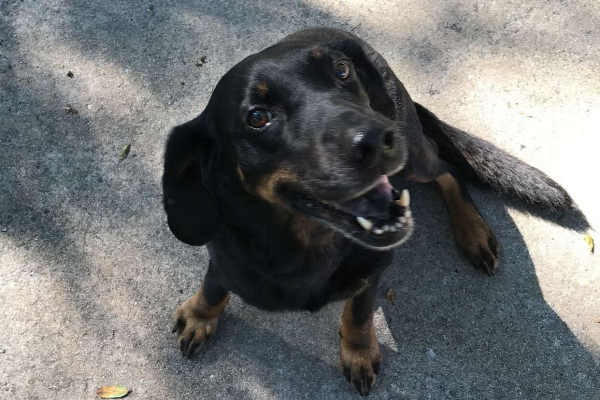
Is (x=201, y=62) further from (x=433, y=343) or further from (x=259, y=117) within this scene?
(x=433, y=343)

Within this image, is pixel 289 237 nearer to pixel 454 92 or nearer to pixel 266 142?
pixel 266 142

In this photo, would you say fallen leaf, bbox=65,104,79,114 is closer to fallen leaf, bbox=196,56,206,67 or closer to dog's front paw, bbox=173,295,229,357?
fallen leaf, bbox=196,56,206,67

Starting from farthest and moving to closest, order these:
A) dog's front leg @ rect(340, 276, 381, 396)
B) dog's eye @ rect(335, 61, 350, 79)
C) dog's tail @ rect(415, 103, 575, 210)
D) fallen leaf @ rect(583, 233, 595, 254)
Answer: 1. fallen leaf @ rect(583, 233, 595, 254)
2. dog's tail @ rect(415, 103, 575, 210)
3. dog's front leg @ rect(340, 276, 381, 396)
4. dog's eye @ rect(335, 61, 350, 79)

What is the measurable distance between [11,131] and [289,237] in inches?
90.5

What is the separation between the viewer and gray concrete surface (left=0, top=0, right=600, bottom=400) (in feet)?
10.7

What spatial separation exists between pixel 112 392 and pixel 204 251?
0.88m

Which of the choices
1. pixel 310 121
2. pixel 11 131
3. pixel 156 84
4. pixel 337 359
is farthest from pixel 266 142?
pixel 11 131

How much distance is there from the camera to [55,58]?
4.15m

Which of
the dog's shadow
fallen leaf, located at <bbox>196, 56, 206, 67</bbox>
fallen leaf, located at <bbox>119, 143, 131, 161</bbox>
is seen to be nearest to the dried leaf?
the dog's shadow

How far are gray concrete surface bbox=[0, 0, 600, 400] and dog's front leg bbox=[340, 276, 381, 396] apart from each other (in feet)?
0.30

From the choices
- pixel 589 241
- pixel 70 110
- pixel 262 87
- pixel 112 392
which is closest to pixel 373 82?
pixel 262 87

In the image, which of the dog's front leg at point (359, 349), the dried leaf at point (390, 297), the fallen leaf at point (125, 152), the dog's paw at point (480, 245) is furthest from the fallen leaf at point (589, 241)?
the fallen leaf at point (125, 152)

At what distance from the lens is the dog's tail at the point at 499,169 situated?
336cm

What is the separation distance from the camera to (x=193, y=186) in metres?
2.56
